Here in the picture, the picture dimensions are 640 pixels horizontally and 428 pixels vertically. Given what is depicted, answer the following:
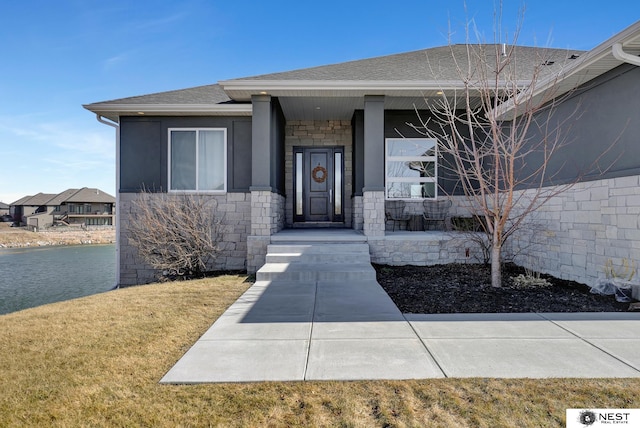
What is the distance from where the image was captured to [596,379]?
227 cm

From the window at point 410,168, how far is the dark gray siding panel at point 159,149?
3.53 metres

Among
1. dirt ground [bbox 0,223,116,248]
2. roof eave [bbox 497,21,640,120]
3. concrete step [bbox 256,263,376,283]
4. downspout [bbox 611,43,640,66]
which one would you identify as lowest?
dirt ground [bbox 0,223,116,248]

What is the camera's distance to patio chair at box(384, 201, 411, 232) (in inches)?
330

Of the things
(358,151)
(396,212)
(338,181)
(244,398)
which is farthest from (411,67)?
(244,398)

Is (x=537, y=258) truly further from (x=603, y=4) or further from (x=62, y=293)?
(x=62, y=293)

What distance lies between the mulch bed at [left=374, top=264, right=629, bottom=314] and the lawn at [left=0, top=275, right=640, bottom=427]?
5.36 ft

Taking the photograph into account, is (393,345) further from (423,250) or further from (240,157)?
(240,157)

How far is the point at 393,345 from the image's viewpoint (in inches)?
114

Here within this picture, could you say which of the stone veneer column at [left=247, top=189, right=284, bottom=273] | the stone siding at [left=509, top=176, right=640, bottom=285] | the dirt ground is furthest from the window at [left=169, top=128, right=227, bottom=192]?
the dirt ground

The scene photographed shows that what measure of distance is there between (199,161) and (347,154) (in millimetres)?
3909

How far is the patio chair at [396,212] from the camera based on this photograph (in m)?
8.39

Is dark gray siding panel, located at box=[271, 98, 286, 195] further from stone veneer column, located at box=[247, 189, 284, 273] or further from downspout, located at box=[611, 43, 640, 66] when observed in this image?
downspout, located at box=[611, 43, 640, 66]

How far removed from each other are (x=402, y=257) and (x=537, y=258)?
2.42m

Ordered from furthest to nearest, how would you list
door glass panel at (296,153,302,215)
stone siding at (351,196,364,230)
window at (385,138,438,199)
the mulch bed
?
door glass panel at (296,153,302,215) → window at (385,138,438,199) → stone siding at (351,196,364,230) → the mulch bed
